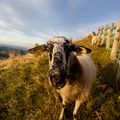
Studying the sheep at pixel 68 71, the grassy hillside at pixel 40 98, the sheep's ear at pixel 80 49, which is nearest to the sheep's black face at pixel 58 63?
the sheep at pixel 68 71

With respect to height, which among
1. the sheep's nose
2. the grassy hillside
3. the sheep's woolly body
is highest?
the sheep's nose

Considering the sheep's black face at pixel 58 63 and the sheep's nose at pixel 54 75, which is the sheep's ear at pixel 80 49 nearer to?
the sheep's black face at pixel 58 63

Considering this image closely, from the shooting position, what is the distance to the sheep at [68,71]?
408cm

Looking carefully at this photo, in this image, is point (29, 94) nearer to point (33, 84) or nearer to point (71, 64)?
point (33, 84)

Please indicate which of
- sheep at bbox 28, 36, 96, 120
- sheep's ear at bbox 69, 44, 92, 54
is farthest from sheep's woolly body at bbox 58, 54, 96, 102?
sheep's ear at bbox 69, 44, 92, 54

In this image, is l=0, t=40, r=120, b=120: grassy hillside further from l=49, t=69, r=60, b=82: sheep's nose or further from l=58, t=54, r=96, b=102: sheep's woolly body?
l=49, t=69, r=60, b=82: sheep's nose

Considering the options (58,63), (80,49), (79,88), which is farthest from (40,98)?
(58,63)

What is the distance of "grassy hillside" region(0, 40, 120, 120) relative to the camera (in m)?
5.60

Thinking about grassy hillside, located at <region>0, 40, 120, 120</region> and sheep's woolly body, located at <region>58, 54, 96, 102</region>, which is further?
grassy hillside, located at <region>0, 40, 120, 120</region>

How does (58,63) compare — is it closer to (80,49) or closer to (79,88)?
(80,49)

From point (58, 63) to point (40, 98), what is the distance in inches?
103

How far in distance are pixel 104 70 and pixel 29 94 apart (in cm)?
340

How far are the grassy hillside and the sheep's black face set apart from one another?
62.7 inches

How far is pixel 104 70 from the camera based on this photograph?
27.4 ft
